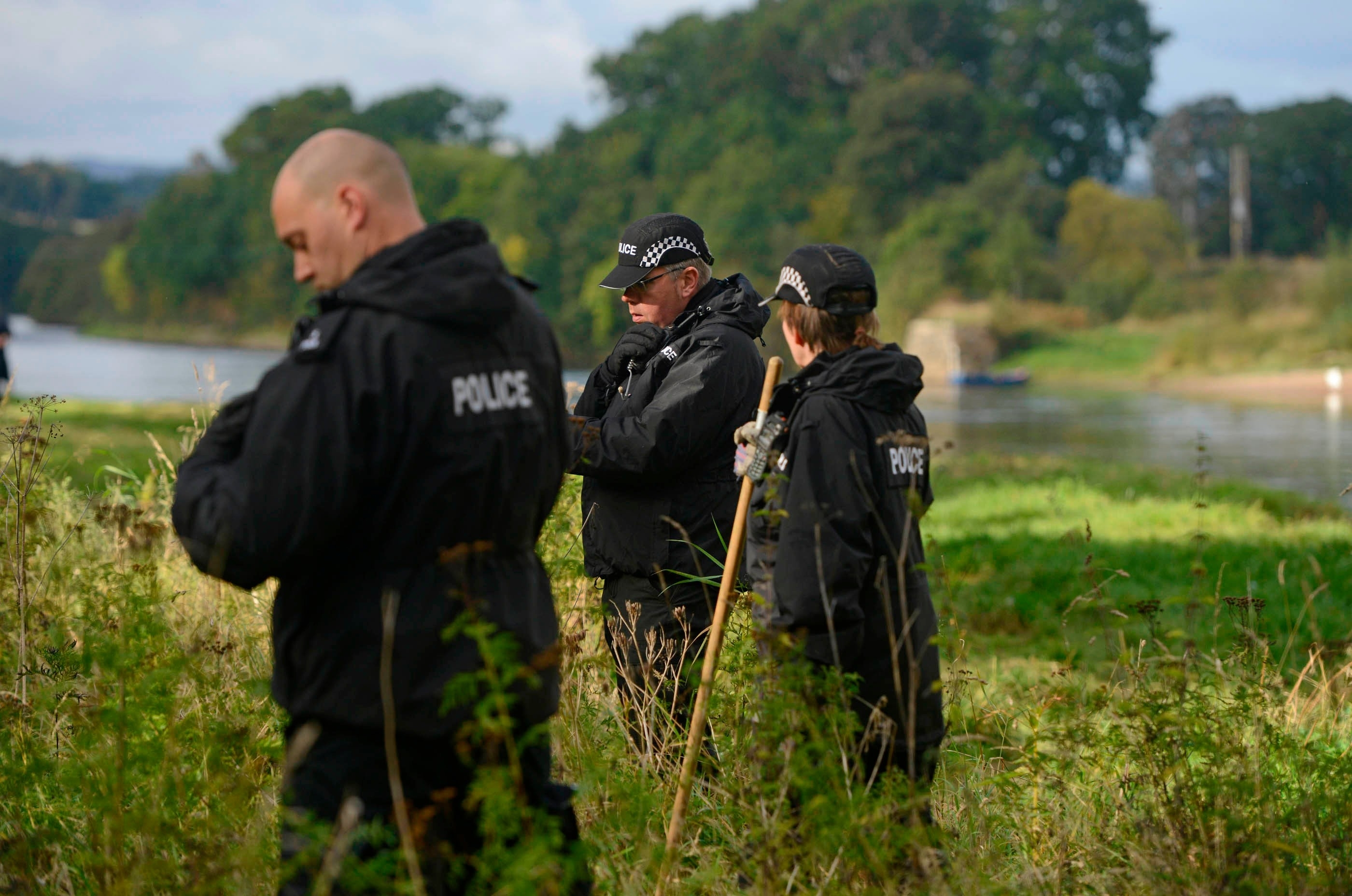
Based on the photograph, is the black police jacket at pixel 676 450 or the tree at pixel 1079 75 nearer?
the black police jacket at pixel 676 450

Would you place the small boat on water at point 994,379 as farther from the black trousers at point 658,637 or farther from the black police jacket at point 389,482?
the black police jacket at point 389,482

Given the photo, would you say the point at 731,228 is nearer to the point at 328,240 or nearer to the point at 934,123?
the point at 934,123

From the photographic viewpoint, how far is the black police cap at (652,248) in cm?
446

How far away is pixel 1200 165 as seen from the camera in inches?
3856

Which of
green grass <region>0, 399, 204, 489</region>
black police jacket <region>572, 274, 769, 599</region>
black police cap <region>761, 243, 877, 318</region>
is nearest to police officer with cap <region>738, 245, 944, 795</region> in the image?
black police cap <region>761, 243, 877, 318</region>

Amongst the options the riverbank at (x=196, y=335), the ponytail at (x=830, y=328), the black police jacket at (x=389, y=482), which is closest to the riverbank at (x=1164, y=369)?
the ponytail at (x=830, y=328)

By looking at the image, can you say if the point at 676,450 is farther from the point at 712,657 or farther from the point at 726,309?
the point at 712,657

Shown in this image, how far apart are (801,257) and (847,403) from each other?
406 millimetres

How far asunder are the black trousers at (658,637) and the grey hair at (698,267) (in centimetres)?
101

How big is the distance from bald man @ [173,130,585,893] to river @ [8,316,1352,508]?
11.1ft

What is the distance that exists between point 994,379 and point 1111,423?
20.9m

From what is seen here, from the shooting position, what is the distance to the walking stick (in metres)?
3.04

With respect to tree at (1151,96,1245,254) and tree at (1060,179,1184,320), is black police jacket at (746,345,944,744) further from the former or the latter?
tree at (1151,96,1245,254)

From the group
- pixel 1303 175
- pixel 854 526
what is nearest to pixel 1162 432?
pixel 854 526
